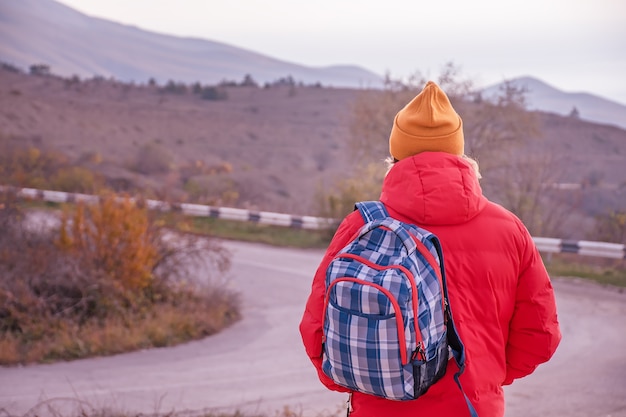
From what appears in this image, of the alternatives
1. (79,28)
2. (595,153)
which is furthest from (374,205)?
(79,28)

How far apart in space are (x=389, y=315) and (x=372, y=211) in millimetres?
442

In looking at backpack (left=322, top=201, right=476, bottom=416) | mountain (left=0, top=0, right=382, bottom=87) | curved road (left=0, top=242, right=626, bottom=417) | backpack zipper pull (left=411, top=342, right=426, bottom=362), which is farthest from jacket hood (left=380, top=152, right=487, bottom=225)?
mountain (left=0, top=0, right=382, bottom=87)

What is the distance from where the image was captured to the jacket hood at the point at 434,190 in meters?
2.64

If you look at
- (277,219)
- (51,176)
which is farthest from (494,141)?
(51,176)

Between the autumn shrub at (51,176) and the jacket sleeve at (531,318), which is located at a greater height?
the jacket sleeve at (531,318)

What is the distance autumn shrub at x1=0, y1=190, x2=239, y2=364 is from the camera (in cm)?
898

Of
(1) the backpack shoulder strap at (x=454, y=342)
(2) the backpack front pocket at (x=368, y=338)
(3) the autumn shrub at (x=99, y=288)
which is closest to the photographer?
(2) the backpack front pocket at (x=368, y=338)

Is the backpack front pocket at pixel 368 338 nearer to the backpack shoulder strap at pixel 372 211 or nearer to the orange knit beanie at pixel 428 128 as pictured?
the backpack shoulder strap at pixel 372 211

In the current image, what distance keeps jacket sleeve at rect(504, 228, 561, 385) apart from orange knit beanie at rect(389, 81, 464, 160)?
459 millimetres

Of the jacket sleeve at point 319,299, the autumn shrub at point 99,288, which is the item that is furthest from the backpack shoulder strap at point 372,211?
the autumn shrub at point 99,288

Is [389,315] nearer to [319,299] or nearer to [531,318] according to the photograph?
[319,299]

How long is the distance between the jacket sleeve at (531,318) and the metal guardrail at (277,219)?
8513 millimetres

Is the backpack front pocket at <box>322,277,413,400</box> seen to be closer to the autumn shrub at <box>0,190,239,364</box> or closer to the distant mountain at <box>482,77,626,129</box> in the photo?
the autumn shrub at <box>0,190,239,364</box>

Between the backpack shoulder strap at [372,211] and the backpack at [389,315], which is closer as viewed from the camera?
the backpack at [389,315]
